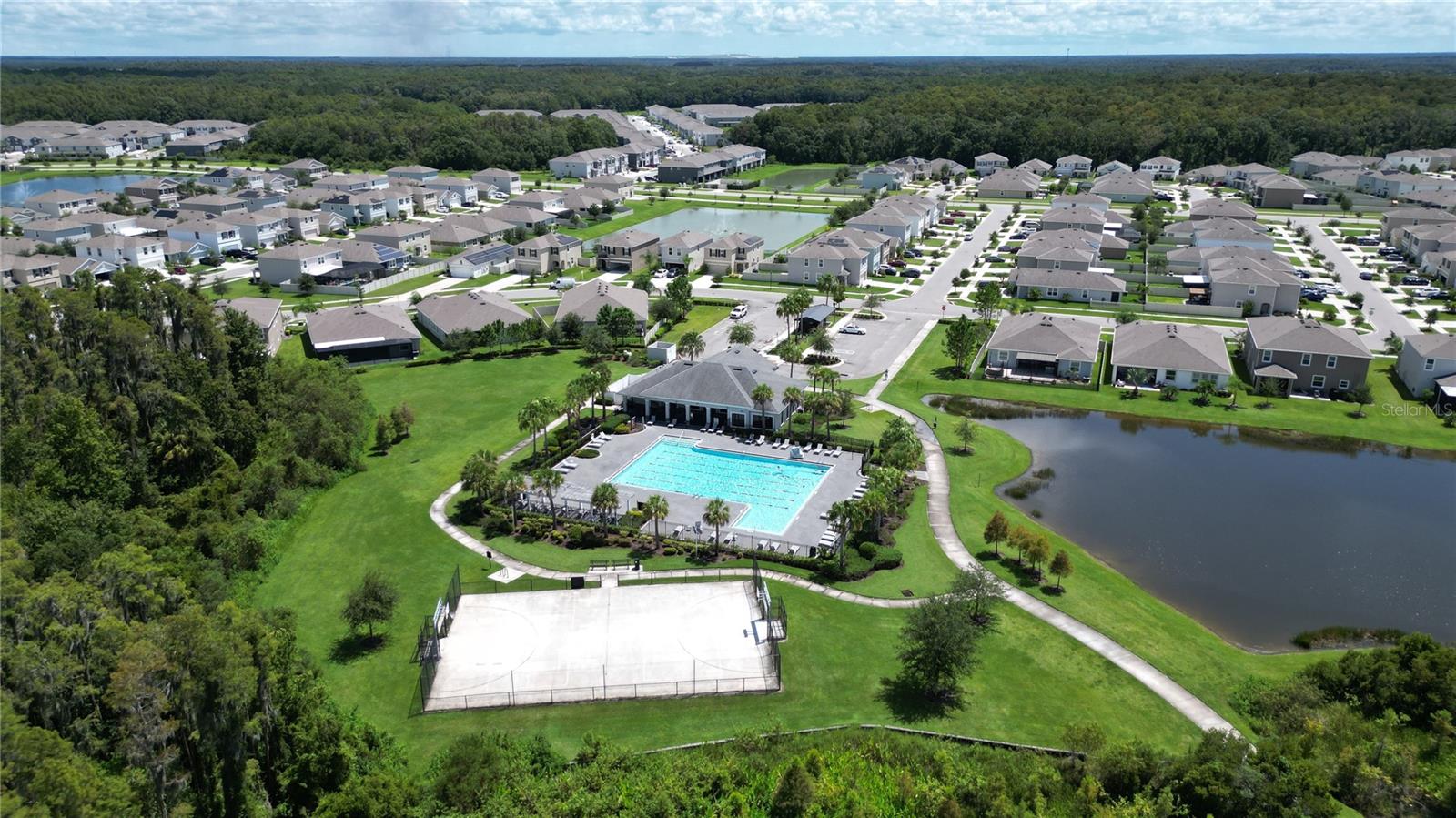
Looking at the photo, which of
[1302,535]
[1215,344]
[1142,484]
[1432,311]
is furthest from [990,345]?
[1432,311]

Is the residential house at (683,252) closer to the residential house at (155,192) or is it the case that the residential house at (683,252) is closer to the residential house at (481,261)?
the residential house at (481,261)

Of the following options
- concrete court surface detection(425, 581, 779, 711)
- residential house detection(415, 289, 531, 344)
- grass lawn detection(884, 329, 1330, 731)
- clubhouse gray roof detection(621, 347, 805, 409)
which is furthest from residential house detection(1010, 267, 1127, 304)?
concrete court surface detection(425, 581, 779, 711)

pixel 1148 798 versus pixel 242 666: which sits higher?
pixel 242 666

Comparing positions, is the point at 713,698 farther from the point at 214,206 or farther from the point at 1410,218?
the point at 1410,218

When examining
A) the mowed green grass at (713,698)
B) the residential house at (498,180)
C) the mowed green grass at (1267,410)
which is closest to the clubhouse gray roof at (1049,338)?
the mowed green grass at (1267,410)

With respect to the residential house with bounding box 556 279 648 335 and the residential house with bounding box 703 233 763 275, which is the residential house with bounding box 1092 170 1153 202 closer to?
the residential house with bounding box 703 233 763 275

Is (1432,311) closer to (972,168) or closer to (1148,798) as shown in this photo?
(1148,798)
